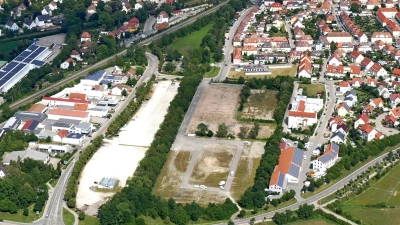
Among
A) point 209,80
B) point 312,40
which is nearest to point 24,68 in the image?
point 209,80

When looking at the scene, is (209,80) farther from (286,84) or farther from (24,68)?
(24,68)

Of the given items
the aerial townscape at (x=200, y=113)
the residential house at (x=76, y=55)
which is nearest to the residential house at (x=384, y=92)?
the aerial townscape at (x=200, y=113)

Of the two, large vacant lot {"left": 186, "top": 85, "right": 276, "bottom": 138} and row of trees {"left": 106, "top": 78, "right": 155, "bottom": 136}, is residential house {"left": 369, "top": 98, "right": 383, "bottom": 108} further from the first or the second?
row of trees {"left": 106, "top": 78, "right": 155, "bottom": 136}

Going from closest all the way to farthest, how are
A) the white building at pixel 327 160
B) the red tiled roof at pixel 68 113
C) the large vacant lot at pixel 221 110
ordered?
the white building at pixel 327 160 → the large vacant lot at pixel 221 110 → the red tiled roof at pixel 68 113

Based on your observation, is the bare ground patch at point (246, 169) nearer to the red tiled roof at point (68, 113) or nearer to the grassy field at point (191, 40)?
the red tiled roof at point (68, 113)

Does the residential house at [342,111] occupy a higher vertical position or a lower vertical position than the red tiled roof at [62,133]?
lower

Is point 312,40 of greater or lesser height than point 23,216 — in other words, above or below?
below
